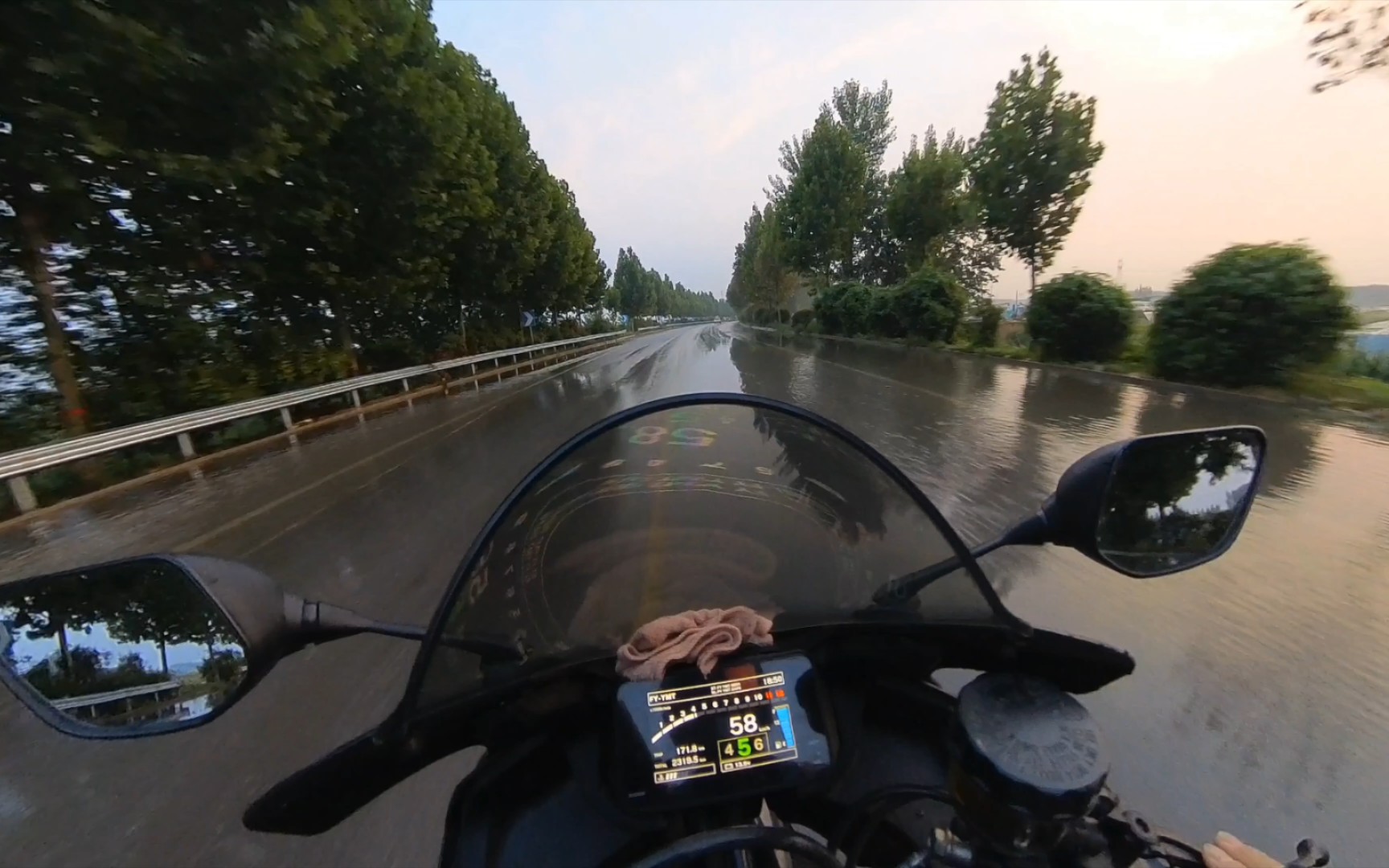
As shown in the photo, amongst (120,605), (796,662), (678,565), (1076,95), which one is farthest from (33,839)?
(1076,95)

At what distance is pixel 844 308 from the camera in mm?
42219

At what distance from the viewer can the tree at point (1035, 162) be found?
22.8 metres

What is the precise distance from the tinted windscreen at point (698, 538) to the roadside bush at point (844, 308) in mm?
36837

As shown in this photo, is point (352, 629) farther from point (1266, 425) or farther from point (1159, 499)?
point (1266, 425)

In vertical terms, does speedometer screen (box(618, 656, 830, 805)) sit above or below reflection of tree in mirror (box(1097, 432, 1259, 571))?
below

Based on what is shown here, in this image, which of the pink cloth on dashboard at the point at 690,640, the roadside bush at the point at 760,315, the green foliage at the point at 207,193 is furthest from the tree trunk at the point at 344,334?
the roadside bush at the point at 760,315

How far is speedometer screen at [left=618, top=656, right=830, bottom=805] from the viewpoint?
48.9 inches

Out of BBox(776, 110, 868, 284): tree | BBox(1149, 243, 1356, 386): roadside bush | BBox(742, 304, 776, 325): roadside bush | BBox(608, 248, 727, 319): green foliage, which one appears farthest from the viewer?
BBox(608, 248, 727, 319): green foliage

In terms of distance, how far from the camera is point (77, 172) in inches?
340

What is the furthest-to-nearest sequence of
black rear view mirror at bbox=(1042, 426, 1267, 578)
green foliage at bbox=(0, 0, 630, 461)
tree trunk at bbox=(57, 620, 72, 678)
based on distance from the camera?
green foliage at bbox=(0, 0, 630, 461), black rear view mirror at bbox=(1042, 426, 1267, 578), tree trunk at bbox=(57, 620, 72, 678)

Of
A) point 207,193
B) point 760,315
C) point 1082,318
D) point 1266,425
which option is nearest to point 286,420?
point 207,193

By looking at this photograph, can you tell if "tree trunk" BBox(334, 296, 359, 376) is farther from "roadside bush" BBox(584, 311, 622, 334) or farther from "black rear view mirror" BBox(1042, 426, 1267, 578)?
"roadside bush" BBox(584, 311, 622, 334)

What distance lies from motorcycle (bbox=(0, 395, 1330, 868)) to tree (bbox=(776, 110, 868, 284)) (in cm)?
4774

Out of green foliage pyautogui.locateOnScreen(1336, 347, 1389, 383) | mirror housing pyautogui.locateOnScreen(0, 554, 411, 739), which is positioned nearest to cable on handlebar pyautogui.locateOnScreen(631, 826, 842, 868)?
mirror housing pyautogui.locateOnScreen(0, 554, 411, 739)
